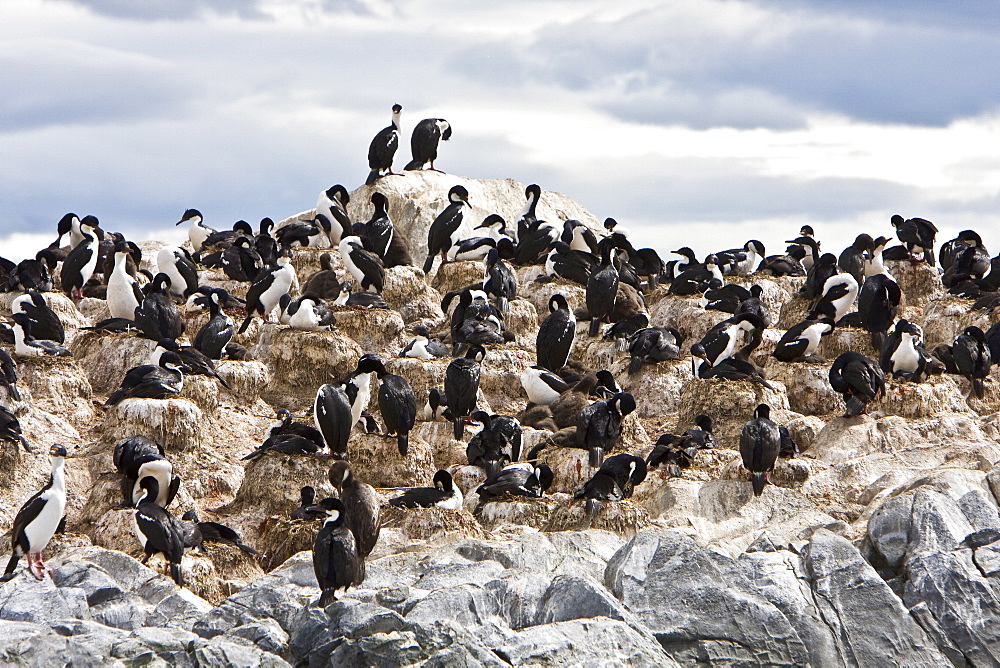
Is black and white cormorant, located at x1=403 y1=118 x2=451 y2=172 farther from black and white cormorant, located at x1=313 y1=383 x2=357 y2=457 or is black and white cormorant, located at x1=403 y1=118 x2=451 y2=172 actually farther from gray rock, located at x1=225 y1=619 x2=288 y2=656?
gray rock, located at x1=225 y1=619 x2=288 y2=656

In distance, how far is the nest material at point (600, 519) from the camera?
16.7 m

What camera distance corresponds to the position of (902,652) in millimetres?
14070

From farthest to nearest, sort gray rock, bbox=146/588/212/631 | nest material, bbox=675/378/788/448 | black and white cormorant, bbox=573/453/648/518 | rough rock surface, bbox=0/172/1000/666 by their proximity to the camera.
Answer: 1. nest material, bbox=675/378/788/448
2. black and white cormorant, bbox=573/453/648/518
3. gray rock, bbox=146/588/212/631
4. rough rock surface, bbox=0/172/1000/666

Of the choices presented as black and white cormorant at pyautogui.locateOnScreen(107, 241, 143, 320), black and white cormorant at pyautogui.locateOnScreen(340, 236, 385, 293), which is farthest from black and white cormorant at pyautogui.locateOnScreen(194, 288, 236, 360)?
black and white cormorant at pyautogui.locateOnScreen(340, 236, 385, 293)

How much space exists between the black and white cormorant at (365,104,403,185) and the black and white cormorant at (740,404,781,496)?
18041 millimetres

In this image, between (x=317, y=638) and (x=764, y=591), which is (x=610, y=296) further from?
(x=317, y=638)

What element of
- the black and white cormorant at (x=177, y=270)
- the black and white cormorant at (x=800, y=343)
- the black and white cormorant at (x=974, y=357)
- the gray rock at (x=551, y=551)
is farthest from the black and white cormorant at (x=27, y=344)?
the black and white cormorant at (x=974, y=357)

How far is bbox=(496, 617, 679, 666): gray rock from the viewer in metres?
12.4

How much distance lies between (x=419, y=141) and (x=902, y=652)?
2312 cm

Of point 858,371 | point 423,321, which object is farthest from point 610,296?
point 858,371

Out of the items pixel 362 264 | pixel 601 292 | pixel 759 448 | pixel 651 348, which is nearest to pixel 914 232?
pixel 601 292

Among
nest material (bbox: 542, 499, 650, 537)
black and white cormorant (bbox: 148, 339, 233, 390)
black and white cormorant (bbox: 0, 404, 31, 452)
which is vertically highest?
black and white cormorant (bbox: 148, 339, 233, 390)

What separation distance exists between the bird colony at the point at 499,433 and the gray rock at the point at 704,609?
0.11 ft

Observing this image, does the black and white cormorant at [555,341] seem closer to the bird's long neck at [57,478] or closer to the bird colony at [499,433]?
the bird colony at [499,433]
